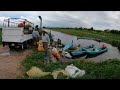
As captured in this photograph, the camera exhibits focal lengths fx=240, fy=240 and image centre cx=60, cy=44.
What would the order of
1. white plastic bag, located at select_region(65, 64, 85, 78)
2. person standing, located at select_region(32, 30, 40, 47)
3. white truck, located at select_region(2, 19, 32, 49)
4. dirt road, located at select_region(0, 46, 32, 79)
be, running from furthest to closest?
person standing, located at select_region(32, 30, 40, 47), white truck, located at select_region(2, 19, 32, 49), dirt road, located at select_region(0, 46, 32, 79), white plastic bag, located at select_region(65, 64, 85, 78)

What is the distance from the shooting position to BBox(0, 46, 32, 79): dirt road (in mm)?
8688

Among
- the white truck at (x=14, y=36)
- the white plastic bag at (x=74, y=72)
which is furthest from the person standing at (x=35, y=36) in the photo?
the white plastic bag at (x=74, y=72)

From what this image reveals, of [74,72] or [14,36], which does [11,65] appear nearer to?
[74,72]

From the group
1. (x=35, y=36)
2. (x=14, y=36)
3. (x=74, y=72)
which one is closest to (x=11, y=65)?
(x=74, y=72)

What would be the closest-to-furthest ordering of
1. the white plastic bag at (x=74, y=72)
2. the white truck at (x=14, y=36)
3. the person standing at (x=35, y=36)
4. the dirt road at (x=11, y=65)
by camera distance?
1. the white plastic bag at (x=74, y=72)
2. the dirt road at (x=11, y=65)
3. the white truck at (x=14, y=36)
4. the person standing at (x=35, y=36)

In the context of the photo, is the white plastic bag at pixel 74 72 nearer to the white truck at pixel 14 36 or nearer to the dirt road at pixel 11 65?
the dirt road at pixel 11 65

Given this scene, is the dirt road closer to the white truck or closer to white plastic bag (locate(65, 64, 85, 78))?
the white truck

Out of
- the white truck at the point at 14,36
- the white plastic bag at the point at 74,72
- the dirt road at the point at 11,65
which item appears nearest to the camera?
the white plastic bag at the point at 74,72

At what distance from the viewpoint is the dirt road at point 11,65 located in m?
8.69

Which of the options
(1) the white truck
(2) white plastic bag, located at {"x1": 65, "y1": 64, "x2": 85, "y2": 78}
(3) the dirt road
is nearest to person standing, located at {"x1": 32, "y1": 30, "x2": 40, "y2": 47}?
(1) the white truck
